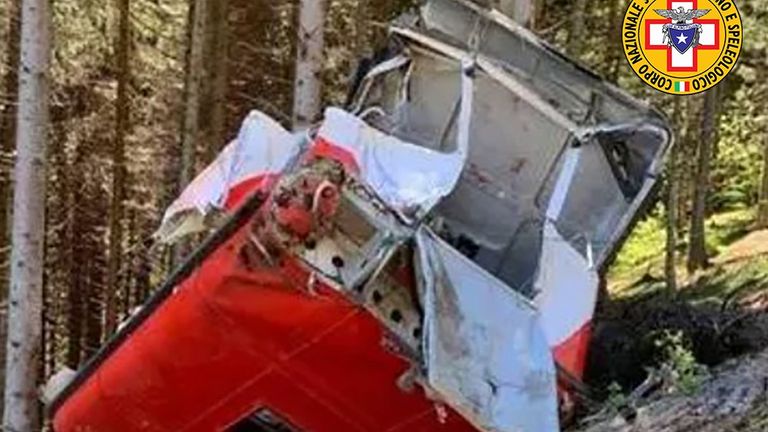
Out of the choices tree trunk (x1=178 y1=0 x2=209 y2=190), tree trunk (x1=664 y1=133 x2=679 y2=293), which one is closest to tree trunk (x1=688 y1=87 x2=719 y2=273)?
tree trunk (x1=664 y1=133 x2=679 y2=293)

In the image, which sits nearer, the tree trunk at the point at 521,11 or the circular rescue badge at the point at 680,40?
the tree trunk at the point at 521,11

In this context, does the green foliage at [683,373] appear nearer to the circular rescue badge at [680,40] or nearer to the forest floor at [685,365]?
the forest floor at [685,365]

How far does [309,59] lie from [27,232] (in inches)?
103

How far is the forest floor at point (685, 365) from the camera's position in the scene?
6324 millimetres

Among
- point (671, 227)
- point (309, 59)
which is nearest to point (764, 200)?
point (671, 227)

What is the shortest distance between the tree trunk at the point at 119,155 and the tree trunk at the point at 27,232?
775cm

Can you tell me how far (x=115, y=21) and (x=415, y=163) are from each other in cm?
1344

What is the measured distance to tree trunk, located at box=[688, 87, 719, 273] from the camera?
67.7ft

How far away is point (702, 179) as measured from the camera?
2139 cm

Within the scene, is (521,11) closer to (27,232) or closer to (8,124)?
(27,232)

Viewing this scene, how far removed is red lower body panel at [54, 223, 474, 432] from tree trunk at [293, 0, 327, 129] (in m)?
3.87

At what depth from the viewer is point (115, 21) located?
19.5m

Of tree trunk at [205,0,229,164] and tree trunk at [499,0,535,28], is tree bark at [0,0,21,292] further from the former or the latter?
tree trunk at [499,0,535,28]

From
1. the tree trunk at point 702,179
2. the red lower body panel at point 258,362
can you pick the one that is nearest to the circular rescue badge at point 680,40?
the tree trunk at point 702,179
